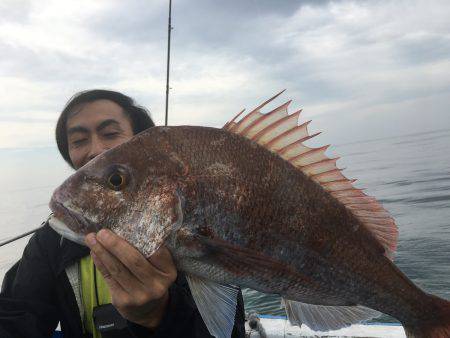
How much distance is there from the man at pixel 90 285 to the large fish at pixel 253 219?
22 centimetres

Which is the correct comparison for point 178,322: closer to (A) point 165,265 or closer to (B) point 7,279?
(A) point 165,265

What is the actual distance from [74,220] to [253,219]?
2.88 feet

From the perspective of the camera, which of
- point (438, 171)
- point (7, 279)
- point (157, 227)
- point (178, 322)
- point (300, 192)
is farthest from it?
point (438, 171)

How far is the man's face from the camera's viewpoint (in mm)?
3045

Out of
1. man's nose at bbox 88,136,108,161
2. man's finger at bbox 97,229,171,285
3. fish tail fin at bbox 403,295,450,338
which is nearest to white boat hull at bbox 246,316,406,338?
fish tail fin at bbox 403,295,450,338

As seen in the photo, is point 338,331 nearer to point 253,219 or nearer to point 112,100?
point 253,219

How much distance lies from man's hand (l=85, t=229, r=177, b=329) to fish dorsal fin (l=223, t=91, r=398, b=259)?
784 mm

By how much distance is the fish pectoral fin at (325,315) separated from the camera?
1965 millimetres

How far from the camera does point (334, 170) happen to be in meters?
1.95

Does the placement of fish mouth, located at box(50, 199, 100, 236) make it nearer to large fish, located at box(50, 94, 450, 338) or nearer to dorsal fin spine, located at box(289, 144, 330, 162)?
large fish, located at box(50, 94, 450, 338)

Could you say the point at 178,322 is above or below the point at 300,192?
below

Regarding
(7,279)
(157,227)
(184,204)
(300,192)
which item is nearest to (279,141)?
(300,192)

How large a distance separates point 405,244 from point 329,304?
10410 millimetres

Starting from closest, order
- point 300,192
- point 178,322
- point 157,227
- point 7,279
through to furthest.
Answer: point 157,227 < point 300,192 < point 178,322 < point 7,279
